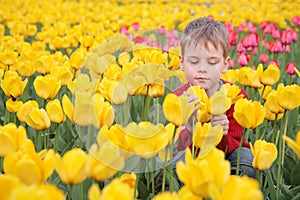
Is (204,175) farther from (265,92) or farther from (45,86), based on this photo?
(265,92)

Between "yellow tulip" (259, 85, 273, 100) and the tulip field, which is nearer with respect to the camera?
the tulip field

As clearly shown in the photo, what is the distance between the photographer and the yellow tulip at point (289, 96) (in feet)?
6.44

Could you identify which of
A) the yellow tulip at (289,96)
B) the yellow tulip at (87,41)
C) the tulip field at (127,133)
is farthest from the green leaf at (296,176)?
the yellow tulip at (87,41)

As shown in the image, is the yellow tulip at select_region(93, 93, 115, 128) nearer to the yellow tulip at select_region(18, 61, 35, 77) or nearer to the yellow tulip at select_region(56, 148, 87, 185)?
the yellow tulip at select_region(56, 148, 87, 185)

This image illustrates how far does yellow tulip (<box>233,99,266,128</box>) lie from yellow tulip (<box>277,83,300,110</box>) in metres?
0.17

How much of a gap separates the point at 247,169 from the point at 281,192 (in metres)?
0.33

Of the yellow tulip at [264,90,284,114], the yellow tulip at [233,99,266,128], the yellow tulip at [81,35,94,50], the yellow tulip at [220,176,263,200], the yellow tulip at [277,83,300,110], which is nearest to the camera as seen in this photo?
the yellow tulip at [220,176,263,200]

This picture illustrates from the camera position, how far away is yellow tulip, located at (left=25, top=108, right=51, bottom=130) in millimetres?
1892

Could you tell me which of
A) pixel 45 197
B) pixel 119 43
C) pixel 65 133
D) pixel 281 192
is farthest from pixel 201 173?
pixel 119 43

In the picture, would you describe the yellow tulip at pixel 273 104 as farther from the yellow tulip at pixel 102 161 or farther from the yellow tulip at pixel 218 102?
the yellow tulip at pixel 102 161

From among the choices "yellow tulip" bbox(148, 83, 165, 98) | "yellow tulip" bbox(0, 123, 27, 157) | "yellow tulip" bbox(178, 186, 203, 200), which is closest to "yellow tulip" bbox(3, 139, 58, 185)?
"yellow tulip" bbox(0, 123, 27, 157)

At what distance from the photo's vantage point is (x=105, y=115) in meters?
1.70

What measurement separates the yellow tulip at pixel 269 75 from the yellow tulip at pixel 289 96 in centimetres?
45

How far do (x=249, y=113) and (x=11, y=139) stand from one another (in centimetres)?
86
